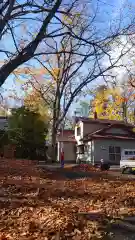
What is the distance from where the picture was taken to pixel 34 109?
132 feet

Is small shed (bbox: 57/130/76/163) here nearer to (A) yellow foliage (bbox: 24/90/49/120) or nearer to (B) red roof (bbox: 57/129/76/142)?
(B) red roof (bbox: 57/129/76/142)

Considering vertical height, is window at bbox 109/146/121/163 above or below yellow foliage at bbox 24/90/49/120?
below

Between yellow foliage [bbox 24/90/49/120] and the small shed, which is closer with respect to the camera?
yellow foliage [bbox 24/90/49/120]

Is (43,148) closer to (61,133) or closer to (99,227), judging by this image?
(61,133)

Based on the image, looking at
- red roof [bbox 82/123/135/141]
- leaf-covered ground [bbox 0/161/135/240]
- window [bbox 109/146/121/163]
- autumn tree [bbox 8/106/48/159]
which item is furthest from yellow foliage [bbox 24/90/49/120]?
leaf-covered ground [bbox 0/161/135/240]

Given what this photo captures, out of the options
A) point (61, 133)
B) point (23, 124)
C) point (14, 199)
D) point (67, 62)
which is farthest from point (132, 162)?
point (61, 133)

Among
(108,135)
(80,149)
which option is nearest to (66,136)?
(80,149)

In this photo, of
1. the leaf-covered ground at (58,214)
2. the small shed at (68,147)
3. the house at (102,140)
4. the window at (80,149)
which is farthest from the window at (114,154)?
the leaf-covered ground at (58,214)

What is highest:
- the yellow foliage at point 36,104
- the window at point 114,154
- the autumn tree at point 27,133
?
the yellow foliage at point 36,104

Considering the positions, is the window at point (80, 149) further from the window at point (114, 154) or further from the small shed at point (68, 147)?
the window at point (114, 154)

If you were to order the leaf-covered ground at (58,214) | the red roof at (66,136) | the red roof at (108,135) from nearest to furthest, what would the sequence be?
the leaf-covered ground at (58,214) < the red roof at (108,135) < the red roof at (66,136)

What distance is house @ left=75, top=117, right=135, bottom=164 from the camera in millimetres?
41688

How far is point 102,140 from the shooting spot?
138 feet

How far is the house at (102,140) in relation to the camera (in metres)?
41.7
